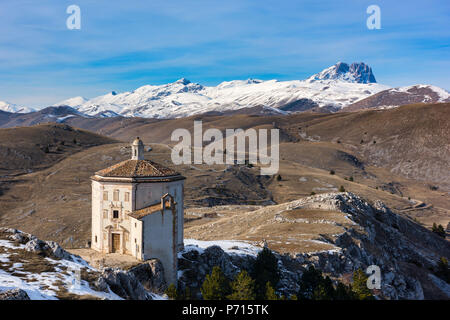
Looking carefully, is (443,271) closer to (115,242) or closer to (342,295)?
(342,295)

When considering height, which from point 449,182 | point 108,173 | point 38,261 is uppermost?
point 108,173

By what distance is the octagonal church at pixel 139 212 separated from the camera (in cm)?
3123

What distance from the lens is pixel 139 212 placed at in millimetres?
32094

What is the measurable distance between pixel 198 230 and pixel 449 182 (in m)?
132

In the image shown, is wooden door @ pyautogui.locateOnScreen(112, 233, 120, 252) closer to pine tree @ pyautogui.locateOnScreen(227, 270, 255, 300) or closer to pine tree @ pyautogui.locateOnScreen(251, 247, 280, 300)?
pine tree @ pyautogui.locateOnScreen(227, 270, 255, 300)

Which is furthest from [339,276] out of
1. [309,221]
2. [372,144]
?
[372,144]

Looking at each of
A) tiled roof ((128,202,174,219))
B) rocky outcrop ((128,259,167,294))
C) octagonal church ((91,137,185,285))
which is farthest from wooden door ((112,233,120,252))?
rocky outcrop ((128,259,167,294))

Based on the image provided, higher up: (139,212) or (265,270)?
(139,212)

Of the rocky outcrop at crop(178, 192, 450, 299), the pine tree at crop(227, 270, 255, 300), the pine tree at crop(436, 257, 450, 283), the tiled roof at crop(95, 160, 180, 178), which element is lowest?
the pine tree at crop(436, 257, 450, 283)

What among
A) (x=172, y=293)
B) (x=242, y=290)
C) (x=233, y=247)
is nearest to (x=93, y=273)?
(x=172, y=293)

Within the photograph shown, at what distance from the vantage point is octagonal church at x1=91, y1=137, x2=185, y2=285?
31.2 m

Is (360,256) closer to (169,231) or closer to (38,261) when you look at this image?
(169,231)

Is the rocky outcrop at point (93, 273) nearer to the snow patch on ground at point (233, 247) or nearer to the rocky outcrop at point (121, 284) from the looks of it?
the rocky outcrop at point (121, 284)

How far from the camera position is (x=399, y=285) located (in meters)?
45.5
